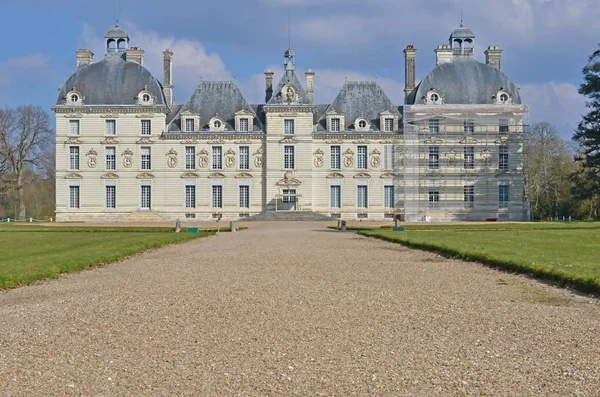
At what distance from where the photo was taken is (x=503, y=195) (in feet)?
152

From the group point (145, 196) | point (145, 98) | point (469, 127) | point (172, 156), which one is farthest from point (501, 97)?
point (145, 196)

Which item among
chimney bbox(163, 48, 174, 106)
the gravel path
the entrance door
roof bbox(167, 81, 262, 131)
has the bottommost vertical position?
the gravel path

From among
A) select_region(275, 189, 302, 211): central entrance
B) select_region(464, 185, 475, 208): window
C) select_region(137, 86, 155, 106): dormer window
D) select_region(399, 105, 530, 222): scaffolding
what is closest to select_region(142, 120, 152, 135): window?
select_region(137, 86, 155, 106): dormer window

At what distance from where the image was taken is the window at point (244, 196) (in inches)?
1844

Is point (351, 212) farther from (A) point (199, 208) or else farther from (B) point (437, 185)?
(A) point (199, 208)

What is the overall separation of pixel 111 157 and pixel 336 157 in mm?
15123

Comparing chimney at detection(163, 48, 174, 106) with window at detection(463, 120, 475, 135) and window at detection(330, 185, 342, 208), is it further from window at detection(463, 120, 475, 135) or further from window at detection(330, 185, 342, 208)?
window at detection(463, 120, 475, 135)

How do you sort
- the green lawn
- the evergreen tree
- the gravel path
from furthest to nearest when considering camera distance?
the evergreen tree → the green lawn → the gravel path

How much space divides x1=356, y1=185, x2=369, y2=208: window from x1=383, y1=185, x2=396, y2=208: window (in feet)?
3.95

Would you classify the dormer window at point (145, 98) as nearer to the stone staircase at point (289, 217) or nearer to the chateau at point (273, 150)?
the chateau at point (273, 150)

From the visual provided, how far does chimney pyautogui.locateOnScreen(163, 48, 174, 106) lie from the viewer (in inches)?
1907

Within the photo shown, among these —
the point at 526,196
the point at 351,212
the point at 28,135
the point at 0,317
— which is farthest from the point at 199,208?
the point at 0,317

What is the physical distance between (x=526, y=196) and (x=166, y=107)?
83.1ft

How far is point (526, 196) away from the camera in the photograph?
48.4 metres
